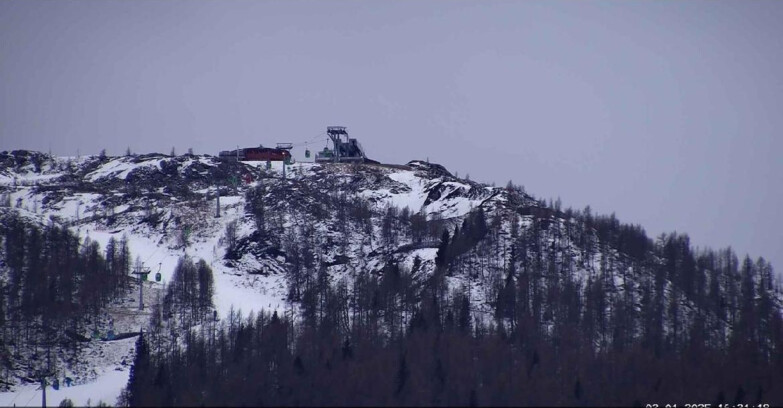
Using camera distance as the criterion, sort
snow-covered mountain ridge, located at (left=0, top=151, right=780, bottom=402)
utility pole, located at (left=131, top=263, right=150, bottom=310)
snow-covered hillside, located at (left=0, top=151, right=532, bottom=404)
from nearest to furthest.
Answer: utility pole, located at (left=131, top=263, right=150, bottom=310)
snow-covered mountain ridge, located at (left=0, top=151, right=780, bottom=402)
snow-covered hillside, located at (left=0, top=151, right=532, bottom=404)

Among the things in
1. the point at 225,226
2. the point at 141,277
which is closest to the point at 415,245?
the point at 225,226

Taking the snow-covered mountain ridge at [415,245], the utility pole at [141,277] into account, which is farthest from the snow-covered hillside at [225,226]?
the utility pole at [141,277]

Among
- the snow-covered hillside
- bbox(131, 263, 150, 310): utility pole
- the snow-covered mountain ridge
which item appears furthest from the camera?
the snow-covered hillside

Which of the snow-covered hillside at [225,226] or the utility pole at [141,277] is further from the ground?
the snow-covered hillside at [225,226]

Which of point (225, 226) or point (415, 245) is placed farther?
point (225, 226)

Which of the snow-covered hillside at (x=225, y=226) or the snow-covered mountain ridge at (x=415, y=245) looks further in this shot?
the snow-covered hillside at (x=225, y=226)

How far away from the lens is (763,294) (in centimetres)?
15862

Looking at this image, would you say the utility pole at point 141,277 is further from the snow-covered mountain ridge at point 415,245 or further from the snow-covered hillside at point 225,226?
the snow-covered mountain ridge at point 415,245

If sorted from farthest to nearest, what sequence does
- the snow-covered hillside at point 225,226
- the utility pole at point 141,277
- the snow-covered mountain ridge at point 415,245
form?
the snow-covered hillside at point 225,226 < the snow-covered mountain ridge at point 415,245 < the utility pole at point 141,277

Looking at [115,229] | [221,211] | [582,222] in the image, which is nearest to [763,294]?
[582,222]

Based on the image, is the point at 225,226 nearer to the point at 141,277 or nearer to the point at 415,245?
the point at 141,277

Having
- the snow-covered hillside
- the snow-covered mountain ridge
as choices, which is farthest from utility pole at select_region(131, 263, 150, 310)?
the snow-covered mountain ridge

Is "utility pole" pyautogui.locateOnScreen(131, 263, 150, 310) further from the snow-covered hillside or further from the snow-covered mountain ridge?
the snow-covered mountain ridge

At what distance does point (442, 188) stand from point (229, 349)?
77.5 metres
